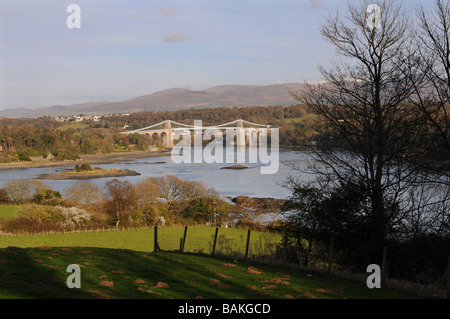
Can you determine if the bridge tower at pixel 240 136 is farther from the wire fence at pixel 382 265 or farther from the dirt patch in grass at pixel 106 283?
the dirt patch in grass at pixel 106 283

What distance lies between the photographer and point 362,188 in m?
8.86

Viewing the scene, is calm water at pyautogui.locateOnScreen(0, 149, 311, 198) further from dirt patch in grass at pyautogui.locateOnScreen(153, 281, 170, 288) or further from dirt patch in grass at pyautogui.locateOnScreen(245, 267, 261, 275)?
dirt patch in grass at pyautogui.locateOnScreen(153, 281, 170, 288)

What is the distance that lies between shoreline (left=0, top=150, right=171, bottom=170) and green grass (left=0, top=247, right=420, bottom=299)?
51.8m

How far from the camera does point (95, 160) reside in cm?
5984

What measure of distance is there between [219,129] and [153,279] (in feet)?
181

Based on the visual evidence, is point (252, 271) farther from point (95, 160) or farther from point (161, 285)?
point (95, 160)

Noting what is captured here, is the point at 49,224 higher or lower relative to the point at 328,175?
lower

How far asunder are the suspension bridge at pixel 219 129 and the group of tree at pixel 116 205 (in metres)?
24.0

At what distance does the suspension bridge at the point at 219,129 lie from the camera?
5566 centimetres

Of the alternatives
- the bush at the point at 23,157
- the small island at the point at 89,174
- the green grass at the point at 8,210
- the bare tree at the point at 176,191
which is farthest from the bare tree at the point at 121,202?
the bush at the point at 23,157

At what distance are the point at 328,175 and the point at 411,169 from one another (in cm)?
171

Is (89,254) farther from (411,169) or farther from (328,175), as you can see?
(411,169)

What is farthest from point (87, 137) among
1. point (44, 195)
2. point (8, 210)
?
point (8, 210)
